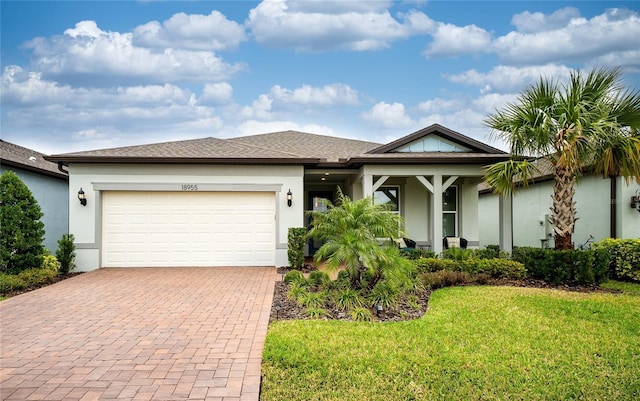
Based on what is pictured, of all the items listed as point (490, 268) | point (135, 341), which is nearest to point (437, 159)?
point (490, 268)

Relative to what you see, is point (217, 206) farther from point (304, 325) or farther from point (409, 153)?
point (304, 325)

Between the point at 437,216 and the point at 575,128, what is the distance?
4.31 meters

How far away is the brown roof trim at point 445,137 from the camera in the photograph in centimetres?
1243

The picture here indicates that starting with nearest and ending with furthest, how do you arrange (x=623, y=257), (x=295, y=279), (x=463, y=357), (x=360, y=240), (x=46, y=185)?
1. (x=463, y=357)
2. (x=360, y=240)
3. (x=295, y=279)
4. (x=623, y=257)
5. (x=46, y=185)

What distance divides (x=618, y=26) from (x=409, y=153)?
6.71m

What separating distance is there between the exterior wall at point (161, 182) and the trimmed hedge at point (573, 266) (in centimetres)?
648

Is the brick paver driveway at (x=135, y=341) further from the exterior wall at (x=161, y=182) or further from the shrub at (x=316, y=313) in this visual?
the exterior wall at (x=161, y=182)

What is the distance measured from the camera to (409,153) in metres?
12.6

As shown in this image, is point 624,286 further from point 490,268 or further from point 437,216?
point 437,216

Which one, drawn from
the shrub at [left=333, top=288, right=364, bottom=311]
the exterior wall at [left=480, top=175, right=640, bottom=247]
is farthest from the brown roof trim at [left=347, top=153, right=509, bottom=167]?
the shrub at [left=333, top=288, right=364, bottom=311]

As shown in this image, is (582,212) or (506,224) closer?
(506,224)

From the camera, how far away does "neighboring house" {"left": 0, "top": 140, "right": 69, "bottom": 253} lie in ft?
41.1

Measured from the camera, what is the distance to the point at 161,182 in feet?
38.5

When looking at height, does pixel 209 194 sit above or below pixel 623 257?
above
